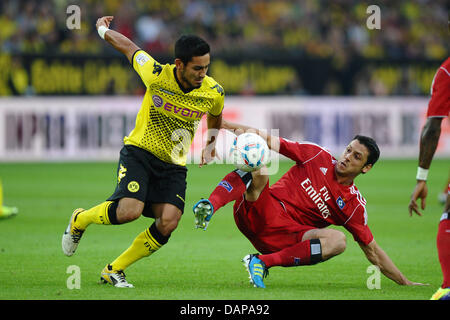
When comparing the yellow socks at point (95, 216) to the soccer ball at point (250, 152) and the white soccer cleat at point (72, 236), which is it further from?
the soccer ball at point (250, 152)

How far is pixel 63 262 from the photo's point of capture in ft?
26.7

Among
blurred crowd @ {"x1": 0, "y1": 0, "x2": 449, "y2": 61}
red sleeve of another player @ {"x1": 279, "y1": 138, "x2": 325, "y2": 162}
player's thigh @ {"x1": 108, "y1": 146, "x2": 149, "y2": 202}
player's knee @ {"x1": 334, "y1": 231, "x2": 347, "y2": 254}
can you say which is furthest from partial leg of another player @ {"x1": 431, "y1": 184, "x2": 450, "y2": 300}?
blurred crowd @ {"x1": 0, "y1": 0, "x2": 449, "y2": 61}

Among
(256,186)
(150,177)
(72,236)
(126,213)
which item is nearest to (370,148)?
(256,186)

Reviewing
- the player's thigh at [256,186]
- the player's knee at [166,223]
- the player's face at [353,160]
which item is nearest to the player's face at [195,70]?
the player's thigh at [256,186]

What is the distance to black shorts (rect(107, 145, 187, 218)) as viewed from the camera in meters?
6.79

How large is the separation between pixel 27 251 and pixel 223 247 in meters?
2.32

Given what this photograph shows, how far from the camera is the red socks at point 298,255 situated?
6.75 meters

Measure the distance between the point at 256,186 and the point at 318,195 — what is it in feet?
1.93

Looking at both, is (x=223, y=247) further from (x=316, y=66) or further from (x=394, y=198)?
(x=316, y=66)

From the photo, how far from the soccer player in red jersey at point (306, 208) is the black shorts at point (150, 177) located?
1.70ft

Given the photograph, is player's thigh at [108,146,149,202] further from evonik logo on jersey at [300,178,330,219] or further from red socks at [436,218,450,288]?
red socks at [436,218,450,288]

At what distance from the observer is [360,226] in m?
6.98
